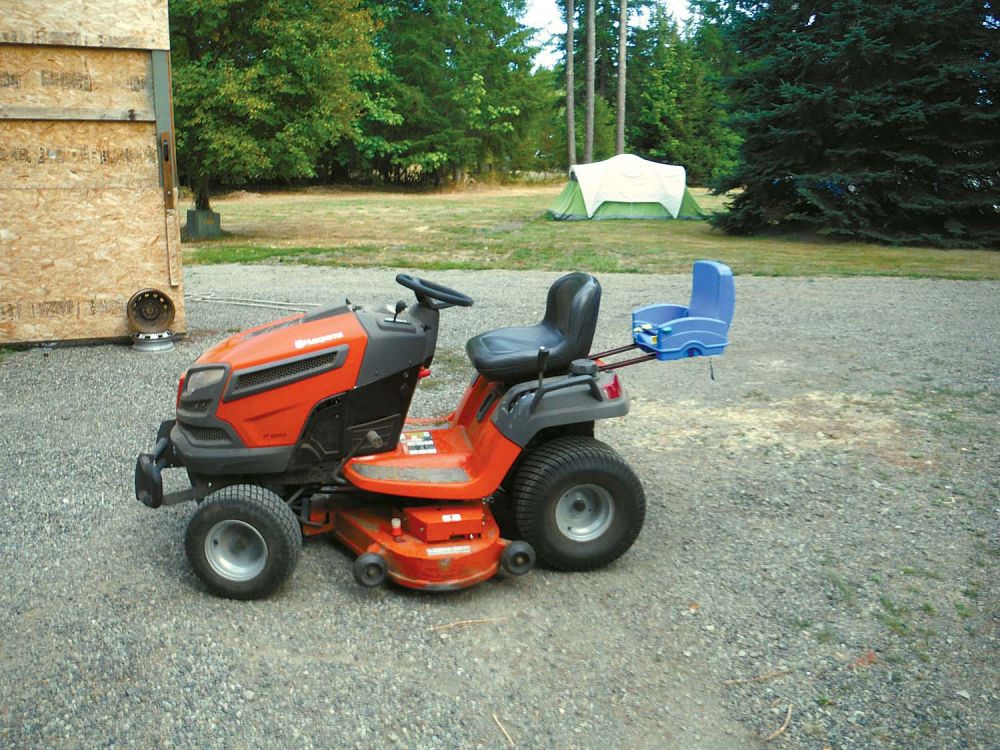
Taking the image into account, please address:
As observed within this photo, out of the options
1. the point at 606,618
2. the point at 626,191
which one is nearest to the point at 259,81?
the point at 626,191

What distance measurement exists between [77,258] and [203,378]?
189 inches

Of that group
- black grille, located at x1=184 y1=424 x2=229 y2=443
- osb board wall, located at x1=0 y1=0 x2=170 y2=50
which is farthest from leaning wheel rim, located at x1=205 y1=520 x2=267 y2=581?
osb board wall, located at x1=0 y1=0 x2=170 y2=50

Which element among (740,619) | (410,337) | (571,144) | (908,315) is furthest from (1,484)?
(571,144)

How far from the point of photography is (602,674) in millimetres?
2996

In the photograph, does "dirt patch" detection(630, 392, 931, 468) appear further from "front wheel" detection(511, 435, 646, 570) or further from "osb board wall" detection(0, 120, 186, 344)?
"osb board wall" detection(0, 120, 186, 344)

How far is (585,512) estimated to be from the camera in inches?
146

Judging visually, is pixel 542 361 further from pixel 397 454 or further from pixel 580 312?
pixel 397 454

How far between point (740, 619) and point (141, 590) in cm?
222

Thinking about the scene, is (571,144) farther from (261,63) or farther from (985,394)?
(985,394)

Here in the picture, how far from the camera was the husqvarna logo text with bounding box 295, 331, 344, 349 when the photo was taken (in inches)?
135

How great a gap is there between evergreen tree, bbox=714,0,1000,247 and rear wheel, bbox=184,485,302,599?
15262 millimetres

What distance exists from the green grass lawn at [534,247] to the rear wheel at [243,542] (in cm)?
978

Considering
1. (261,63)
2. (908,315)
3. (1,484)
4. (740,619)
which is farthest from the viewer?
(261,63)

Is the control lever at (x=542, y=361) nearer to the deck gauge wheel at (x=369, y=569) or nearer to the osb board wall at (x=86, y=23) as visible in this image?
the deck gauge wheel at (x=369, y=569)
